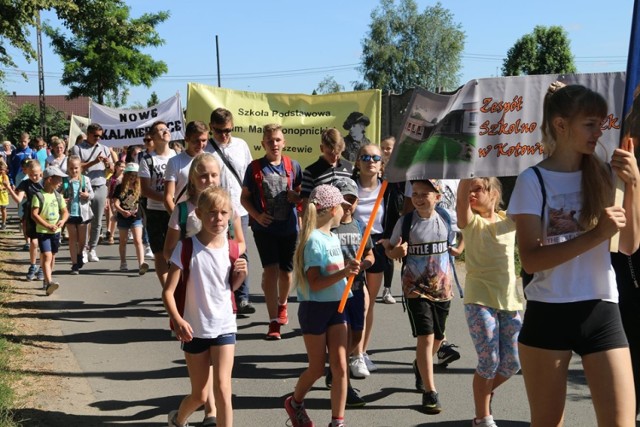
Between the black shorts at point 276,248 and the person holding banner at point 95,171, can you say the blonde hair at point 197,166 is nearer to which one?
the black shorts at point 276,248

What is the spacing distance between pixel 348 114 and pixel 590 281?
7.54 metres

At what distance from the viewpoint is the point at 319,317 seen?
5.20m

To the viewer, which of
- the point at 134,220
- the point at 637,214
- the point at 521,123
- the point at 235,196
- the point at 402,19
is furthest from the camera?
the point at 402,19

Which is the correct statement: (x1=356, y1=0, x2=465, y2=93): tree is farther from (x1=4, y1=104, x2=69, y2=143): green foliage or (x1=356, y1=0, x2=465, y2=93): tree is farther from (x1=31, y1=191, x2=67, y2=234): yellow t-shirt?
(x1=31, y1=191, x2=67, y2=234): yellow t-shirt

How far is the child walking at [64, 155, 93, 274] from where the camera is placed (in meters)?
11.6

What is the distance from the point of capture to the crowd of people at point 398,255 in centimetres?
349

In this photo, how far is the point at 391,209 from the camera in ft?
25.0

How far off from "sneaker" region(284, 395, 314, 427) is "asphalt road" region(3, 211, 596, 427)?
0.22 m

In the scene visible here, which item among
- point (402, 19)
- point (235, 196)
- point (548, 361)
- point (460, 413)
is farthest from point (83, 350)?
point (402, 19)

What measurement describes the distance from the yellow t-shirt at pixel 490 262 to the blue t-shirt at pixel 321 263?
0.88 m

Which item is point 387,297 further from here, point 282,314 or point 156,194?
point 156,194

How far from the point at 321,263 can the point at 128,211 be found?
700cm

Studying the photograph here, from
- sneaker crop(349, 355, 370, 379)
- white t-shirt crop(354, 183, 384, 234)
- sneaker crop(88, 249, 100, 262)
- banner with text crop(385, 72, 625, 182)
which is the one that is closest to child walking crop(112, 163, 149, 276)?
sneaker crop(88, 249, 100, 262)

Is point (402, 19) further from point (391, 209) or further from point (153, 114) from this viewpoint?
point (391, 209)
